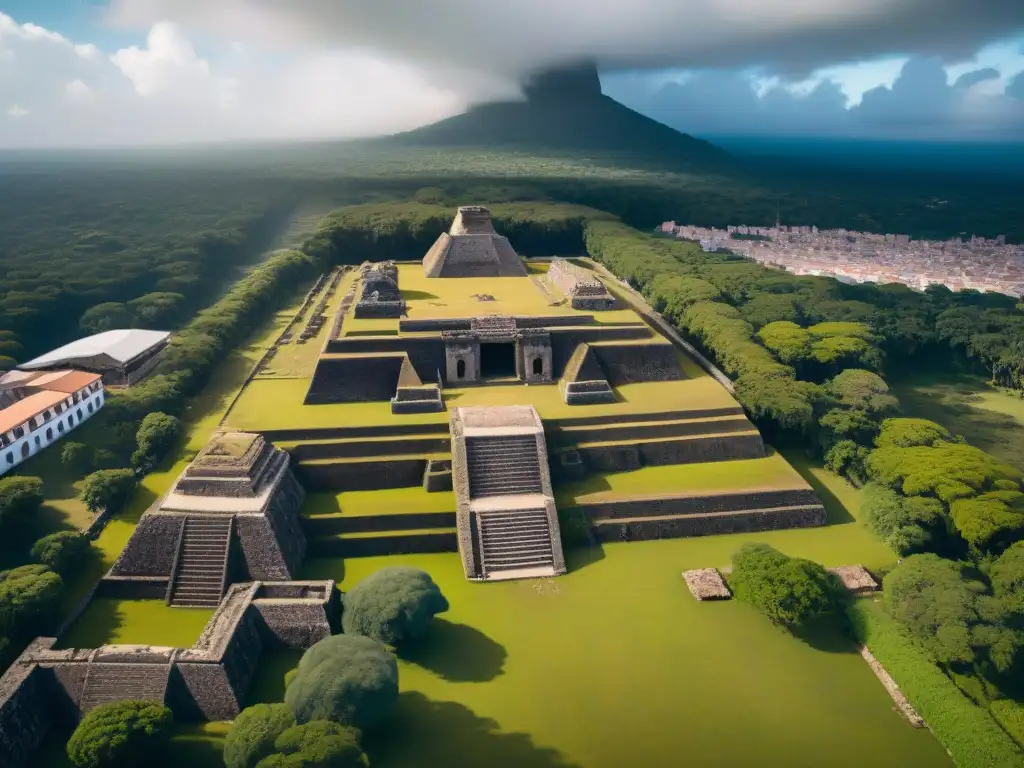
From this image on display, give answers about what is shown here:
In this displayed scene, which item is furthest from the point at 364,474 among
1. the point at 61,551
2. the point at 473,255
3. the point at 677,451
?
the point at 473,255

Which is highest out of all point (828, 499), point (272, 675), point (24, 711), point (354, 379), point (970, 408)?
point (354, 379)

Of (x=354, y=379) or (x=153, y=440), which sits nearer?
(x=153, y=440)

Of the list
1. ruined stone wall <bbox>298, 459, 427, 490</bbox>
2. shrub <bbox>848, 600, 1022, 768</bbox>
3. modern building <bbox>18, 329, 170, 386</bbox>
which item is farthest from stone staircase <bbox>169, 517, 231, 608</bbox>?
modern building <bbox>18, 329, 170, 386</bbox>

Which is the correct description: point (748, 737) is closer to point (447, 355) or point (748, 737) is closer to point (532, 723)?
point (532, 723)

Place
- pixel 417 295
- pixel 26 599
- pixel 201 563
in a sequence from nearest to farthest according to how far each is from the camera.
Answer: pixel 26 599, pixel 201 563, pixel 417 295

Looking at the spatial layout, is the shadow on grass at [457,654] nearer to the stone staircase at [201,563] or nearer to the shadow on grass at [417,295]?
the stone staircase at [201,563]

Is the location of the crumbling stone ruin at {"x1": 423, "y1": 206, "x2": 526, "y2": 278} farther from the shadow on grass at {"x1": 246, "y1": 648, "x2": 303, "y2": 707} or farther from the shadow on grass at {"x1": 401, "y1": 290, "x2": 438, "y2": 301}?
the shadow on grass at {"x1": 246, "y1": 648, "x2": 303, "y2": 707}

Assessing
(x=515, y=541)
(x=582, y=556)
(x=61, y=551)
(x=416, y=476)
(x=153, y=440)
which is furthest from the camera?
(x=153, y=440)

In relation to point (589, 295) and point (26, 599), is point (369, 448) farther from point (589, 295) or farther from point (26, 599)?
point (589, 295)

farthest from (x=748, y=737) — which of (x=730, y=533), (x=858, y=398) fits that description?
(x=858, y=398)
